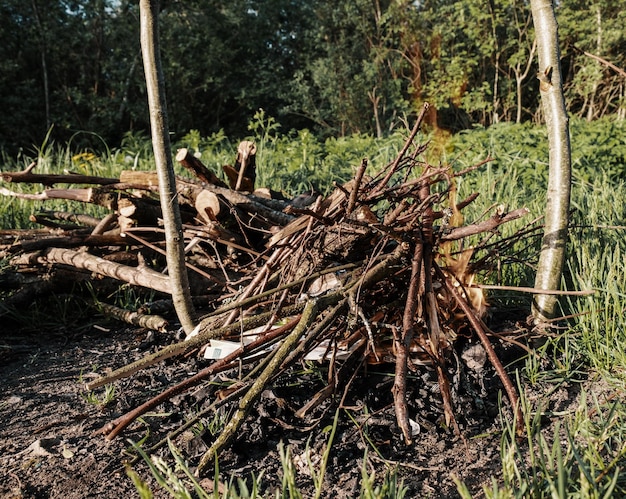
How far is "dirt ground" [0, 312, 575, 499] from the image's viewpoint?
1720 millimetres

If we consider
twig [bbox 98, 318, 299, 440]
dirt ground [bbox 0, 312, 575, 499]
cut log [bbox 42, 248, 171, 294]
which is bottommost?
dirt ground [bbox 0, 312, 575, 499]

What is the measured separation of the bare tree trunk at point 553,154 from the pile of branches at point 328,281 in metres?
0.25

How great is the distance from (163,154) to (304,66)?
1512 cm

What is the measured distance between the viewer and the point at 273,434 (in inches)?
77.4

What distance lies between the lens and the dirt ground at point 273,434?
5.64ft

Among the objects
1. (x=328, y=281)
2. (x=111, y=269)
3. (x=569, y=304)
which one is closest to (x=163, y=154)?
(x=328, y=281)

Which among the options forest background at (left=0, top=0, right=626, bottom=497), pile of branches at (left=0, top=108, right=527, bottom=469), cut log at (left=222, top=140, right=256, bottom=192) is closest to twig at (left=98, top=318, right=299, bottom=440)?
pile of branches at (left=0, top=108, right=527, bottom=469)

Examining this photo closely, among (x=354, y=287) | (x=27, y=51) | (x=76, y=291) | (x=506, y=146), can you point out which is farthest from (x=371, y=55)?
(x=354, y=287)

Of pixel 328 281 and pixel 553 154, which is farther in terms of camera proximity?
pixel 328 281

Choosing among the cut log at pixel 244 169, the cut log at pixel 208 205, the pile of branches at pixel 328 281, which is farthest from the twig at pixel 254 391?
the cut log at pixel 244 169

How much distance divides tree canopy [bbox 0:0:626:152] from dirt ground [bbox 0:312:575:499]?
8.62 metres

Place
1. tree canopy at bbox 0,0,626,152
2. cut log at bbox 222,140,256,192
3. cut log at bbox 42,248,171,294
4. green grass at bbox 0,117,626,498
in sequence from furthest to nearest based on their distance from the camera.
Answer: tree canopy at bbox 0,0,626,152, cut log at bbox 222,140,256,192, cut log at bbox 42,248,171,294, green grass at bbox 0,117,626,498

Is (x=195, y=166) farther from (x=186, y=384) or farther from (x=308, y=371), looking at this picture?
(x=186, y=384)

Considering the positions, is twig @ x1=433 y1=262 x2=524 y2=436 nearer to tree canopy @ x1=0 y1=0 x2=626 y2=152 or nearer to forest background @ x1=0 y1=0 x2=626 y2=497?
forest background @ x1=0 y1=0 x2=626 y2=497
